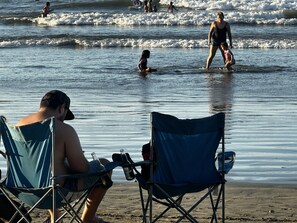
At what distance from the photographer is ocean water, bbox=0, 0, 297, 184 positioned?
985cm

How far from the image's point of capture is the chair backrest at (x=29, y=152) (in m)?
5.55

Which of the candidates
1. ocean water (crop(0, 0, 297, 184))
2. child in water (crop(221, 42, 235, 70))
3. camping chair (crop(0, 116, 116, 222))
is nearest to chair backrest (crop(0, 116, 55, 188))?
camping chair (crop(0, 116, 116, 222))

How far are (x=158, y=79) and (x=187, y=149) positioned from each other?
11.2m

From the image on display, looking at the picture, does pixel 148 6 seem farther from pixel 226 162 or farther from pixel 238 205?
pixel 226 162

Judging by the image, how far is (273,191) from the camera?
755cm

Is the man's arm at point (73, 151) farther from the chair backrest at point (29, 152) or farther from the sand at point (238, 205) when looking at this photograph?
the sand at point (238, 205)

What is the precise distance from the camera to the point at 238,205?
277 inches

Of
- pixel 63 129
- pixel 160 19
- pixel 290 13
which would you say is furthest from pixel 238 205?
pixel 290 13

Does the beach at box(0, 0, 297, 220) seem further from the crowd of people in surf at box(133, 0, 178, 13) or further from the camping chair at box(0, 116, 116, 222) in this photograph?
the crowd of people in surf at box(133, 0, 178, 13)

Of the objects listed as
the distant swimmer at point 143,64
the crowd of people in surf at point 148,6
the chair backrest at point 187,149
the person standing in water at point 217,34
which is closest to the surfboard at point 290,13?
the crowd of people in surf at point 148,6

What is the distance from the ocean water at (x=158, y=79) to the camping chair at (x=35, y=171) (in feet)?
8.15

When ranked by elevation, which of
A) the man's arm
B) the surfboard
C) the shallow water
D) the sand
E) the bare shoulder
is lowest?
the surfboard

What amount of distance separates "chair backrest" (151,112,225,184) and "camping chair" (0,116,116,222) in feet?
1.09

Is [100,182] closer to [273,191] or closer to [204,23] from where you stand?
[273,191]
